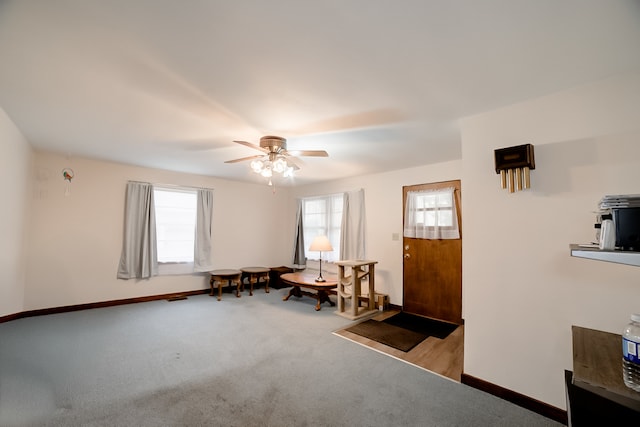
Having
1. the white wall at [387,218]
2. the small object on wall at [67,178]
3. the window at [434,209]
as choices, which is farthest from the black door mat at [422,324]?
the small object on wall at [67,178]

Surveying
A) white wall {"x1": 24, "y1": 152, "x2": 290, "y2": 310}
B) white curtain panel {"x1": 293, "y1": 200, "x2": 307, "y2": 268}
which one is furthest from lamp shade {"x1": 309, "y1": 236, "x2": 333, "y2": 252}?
white wall {"x1": 24, "y1": 152, "x2": 290, "y2": 310}

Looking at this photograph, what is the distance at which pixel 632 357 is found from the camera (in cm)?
103

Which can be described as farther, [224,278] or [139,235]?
[224,278]

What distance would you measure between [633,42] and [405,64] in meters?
1.19

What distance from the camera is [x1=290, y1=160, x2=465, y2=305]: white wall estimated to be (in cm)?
427

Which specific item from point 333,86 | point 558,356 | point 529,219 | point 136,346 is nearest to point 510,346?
point 558,356

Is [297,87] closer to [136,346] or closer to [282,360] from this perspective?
[282,360]

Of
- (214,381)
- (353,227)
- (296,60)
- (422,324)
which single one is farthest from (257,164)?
(422,324)

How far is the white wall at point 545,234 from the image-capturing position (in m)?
1.70

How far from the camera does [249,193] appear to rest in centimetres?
602

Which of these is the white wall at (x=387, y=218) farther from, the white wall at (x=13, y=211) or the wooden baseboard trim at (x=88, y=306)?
the white wall at (x=13, y=211)

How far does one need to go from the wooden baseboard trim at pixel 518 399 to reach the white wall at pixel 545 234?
0.12ft

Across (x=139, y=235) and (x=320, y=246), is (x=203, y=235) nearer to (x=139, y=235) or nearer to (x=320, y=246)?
(x=139, y=235)

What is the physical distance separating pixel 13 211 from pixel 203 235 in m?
2.52
